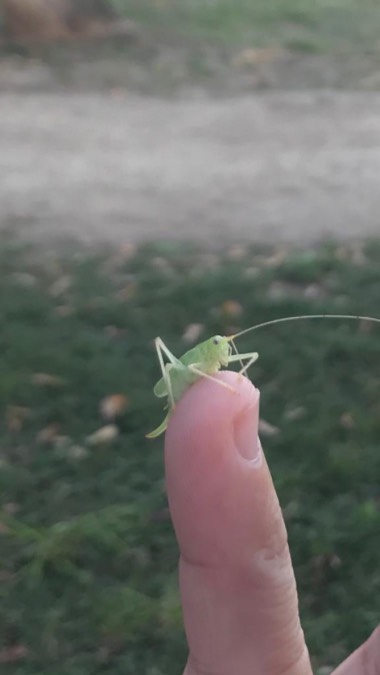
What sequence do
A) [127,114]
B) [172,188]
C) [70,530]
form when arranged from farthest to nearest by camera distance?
[127,114] → [172,188] → [70,530]

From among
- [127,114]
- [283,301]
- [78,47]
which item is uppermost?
[78,47]

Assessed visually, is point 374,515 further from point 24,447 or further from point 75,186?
point 75,186

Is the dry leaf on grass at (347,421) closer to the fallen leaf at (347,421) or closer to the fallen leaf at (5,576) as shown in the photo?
the fallen leaf at (347,421)

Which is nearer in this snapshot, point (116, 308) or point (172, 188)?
point (116, 308)

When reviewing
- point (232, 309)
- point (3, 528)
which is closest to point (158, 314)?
point (232, 309)

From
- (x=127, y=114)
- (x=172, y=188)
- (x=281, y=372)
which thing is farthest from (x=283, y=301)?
(x=127, y=114)

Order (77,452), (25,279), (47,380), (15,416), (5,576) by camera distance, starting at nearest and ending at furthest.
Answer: (5,576)
(77,452)
(15,416)
(47,380)
(25,279)

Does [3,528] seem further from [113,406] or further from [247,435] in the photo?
[247,435]
